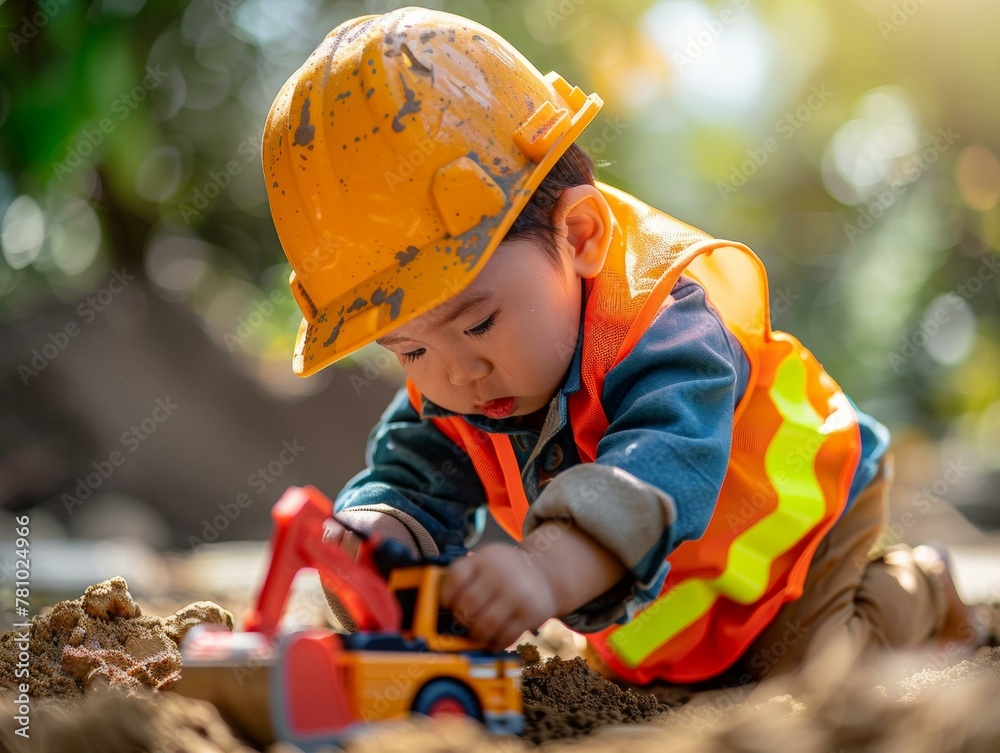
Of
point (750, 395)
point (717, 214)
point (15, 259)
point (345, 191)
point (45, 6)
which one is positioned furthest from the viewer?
point (717, 214)

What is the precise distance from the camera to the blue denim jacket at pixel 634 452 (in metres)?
1.11

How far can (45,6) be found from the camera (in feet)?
11.3

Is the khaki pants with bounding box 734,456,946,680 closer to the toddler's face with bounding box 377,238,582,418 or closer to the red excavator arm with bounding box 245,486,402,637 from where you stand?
the toddler's face with bounding box 377,238,582,418

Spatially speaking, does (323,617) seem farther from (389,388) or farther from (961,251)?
(961,251)

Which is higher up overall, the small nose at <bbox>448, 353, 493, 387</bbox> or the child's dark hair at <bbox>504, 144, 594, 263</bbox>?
the child's dark hair at <bbox>504, 144, 594, 263</bbox>

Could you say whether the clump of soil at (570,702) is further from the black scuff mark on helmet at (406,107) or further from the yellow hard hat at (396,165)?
the black scuff mark on helmet at (406,107)

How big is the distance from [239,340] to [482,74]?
3306 mm

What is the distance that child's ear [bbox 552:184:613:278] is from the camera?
4.59 ft

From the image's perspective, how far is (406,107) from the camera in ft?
4.02

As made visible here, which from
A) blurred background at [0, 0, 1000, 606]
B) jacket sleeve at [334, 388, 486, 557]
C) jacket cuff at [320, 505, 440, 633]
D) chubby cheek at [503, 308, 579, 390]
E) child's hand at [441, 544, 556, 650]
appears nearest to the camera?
child's hand at [441, 544, 556, 650]

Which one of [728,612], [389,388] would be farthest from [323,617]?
[389,388]

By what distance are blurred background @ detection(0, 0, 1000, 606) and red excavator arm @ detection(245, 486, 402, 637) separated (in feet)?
6.49

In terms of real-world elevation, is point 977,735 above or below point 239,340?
above

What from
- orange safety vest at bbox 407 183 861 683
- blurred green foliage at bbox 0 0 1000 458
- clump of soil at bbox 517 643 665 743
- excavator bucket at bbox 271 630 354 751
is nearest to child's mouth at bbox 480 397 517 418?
orange safety vest at bbox 407 183 861 683
